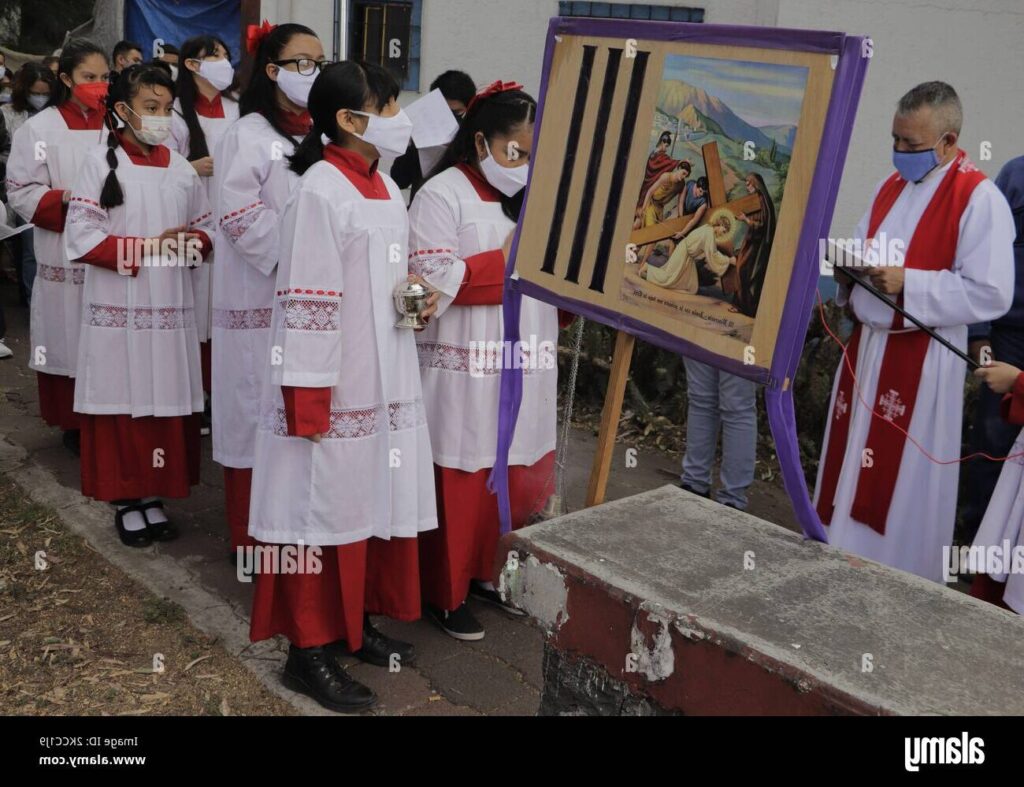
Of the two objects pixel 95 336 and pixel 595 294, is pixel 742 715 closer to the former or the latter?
pixel 595 294

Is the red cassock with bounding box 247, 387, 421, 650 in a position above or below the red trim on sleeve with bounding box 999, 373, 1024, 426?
below

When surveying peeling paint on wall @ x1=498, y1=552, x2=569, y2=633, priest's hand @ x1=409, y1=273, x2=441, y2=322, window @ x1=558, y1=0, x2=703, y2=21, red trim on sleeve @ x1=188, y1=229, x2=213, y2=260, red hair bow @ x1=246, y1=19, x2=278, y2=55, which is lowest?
peeling paint on wall @ x1=498, y1=552, x2=569, y2=633

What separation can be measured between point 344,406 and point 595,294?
0.93 meters

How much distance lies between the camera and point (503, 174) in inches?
148

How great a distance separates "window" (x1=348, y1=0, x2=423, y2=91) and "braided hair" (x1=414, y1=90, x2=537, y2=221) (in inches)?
224

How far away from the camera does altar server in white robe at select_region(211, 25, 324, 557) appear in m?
3.98

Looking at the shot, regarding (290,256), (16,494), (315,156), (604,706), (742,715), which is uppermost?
(315,156)

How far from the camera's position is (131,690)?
3.47 m

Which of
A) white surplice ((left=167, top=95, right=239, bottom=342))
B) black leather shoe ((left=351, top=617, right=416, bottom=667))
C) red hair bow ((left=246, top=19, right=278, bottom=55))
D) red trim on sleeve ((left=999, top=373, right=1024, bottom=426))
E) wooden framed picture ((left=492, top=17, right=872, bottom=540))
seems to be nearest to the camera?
wooden framed picture ((left=492, top=17, right=872, bottom=540))

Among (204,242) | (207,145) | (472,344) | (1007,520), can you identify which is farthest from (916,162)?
(207,145)

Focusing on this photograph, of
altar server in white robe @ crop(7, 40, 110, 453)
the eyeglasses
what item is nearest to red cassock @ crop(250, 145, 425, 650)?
the eyeglasses

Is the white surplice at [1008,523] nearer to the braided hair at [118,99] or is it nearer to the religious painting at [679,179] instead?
the religious painting at [679,179]

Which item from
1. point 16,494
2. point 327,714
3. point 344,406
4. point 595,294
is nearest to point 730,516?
point 595,294

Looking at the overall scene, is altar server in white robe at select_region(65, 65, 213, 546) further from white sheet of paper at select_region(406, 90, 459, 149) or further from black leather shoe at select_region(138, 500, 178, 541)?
white sheet of paper at select_region(406, 90, 459, 149)
